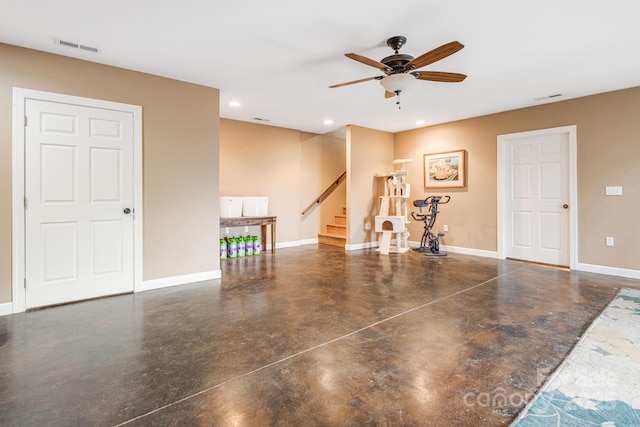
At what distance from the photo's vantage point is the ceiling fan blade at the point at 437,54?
8.49ft

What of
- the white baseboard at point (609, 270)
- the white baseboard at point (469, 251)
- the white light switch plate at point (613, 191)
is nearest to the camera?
the white baseboard at point (609, 270)

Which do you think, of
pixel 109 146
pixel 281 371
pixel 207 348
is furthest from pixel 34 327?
pixel 281 371

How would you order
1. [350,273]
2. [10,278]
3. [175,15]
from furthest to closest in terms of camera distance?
[350,273], [10,278], [175,15]

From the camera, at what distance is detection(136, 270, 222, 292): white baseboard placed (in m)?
3.92

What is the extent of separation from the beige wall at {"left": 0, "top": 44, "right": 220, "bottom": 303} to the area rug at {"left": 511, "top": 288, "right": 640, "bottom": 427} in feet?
12.6

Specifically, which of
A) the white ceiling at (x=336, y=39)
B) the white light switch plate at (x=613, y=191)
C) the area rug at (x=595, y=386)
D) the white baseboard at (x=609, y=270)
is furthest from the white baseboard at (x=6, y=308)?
the white light switch plate at (x=613, y=191)

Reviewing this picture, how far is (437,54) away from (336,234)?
5.24 m

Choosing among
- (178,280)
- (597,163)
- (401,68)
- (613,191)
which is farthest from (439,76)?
(178,280)

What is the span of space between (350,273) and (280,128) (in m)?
3.91

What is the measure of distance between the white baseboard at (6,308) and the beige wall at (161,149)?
0.17ft

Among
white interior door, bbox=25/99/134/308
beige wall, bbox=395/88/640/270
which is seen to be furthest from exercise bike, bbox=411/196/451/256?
white interior door, bbox=25/99/134/308

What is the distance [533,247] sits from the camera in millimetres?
5508

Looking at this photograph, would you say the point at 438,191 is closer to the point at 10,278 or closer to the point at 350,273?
the point at 350,273

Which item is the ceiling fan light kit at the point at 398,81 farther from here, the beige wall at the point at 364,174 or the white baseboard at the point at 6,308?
the white baseboard at the point at 6,308
